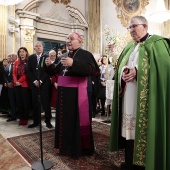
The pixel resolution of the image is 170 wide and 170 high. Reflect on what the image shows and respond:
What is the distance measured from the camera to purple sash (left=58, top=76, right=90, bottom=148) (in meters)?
2.87

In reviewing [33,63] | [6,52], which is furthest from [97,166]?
[6,52]

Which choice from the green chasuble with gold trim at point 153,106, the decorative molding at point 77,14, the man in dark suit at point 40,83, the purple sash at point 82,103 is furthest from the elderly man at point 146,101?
the decorative molding at point 77,14

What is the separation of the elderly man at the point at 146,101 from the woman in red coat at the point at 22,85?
3.04 m

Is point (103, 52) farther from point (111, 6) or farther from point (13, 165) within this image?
point (13, 165)

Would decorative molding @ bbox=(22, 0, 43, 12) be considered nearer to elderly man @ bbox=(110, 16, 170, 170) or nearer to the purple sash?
the purple sash

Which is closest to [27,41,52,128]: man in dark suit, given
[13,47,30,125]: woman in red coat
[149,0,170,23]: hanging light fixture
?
[13,47,30,125]: woman in red coat

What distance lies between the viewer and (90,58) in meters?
2.98

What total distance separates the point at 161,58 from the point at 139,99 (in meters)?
0.47

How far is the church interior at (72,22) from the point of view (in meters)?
8.23

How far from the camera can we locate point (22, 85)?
4.79 metres

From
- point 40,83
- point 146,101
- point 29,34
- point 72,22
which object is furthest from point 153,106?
point 72,22

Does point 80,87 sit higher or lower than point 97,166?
higher

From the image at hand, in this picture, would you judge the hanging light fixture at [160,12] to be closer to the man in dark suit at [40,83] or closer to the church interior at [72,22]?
the church interior at [72,22]

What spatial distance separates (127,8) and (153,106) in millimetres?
10632
